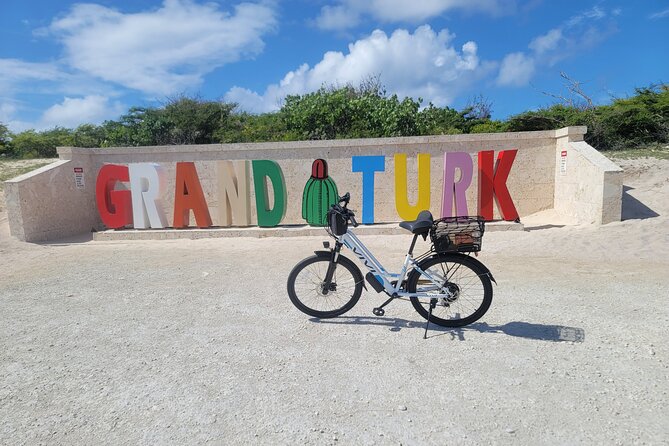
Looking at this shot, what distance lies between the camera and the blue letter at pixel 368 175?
11336 mm

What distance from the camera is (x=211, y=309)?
17.4 ft

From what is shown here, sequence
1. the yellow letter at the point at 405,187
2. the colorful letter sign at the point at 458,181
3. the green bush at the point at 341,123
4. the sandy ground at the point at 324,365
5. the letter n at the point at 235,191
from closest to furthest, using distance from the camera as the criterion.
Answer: the sandy ground at the point at 324,365, the colorful letter sign at the point at 458,181, the yellow letter at the point at 405,187, the letter n at the point at 235,191, the green bush at the point at 341,123

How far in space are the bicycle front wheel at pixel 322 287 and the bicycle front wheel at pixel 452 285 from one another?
60cm

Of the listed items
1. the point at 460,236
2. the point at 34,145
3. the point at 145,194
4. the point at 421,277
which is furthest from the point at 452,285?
the point at 34,145

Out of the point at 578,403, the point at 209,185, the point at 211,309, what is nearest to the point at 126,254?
the point at 209,185

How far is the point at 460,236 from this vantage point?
4.11 m

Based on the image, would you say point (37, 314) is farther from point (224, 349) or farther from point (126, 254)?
point (126, 254)

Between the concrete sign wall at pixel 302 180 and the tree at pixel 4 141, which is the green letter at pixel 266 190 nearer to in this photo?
the concrete sign wall at pixel 302 180

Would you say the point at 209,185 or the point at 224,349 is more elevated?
the point at 209,185

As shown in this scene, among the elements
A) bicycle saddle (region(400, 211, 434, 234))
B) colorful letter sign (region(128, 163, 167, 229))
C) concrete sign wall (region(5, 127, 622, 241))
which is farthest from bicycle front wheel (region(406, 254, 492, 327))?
colorful letter sign (region(128, 163, 167, 229))

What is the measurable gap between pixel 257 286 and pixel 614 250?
20.2ft

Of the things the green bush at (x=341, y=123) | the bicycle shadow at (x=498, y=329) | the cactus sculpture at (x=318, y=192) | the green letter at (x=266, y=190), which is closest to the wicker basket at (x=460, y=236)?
the bicycle shadow at (x=498, y=329)

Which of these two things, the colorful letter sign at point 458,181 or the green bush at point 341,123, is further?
the green bush at point 341,123

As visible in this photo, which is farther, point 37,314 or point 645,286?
point 645,286
